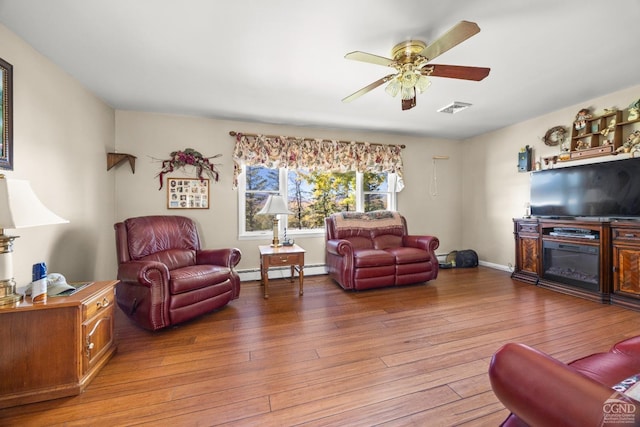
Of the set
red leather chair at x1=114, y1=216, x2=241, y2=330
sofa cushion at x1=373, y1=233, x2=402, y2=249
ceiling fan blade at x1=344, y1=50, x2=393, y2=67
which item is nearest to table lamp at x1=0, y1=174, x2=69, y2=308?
red leather chair at x1=114, y1=216, x2=241, y2=330

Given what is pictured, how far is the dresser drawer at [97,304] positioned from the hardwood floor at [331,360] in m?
0.42

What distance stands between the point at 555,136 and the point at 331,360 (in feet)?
14.1

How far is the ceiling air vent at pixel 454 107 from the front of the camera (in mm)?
3405

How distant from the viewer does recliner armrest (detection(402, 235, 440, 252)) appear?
387cm

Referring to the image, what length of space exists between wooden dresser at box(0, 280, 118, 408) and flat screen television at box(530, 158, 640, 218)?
5.12m

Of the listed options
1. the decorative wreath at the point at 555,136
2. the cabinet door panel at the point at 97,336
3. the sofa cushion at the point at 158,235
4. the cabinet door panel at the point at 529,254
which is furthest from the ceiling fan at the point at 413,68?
the cabinet door panel at the point at 529,254

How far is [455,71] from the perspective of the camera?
204cm

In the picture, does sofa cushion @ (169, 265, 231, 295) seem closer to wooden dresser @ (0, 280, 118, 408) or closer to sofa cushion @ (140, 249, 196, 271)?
sofa cushion @ (140, 249, 196, 271)

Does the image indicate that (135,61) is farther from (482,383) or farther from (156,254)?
(482,383)

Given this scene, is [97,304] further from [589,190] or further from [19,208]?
[589,190]

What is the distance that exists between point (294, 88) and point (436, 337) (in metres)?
2.82

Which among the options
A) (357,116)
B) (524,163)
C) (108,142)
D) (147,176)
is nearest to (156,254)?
(147,176)

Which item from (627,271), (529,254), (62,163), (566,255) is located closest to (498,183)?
(529,254)

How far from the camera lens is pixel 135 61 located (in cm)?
239
